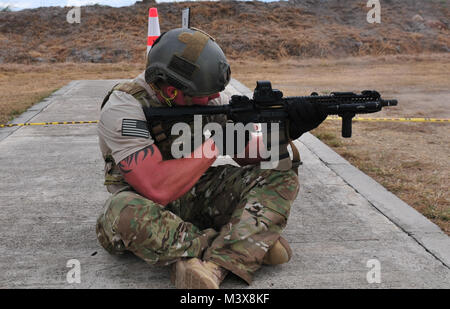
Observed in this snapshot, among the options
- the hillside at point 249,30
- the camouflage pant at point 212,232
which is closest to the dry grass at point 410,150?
the camouflage pant at point 212,232

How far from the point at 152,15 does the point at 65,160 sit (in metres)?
5.80

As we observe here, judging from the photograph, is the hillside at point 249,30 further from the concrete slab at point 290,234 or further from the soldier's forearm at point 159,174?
the soldier's forearm at point 159,174

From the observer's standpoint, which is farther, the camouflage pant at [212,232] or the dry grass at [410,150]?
the dry grass at [410,150]

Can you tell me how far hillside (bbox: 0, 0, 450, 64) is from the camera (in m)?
26.8

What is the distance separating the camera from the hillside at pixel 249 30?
88.0 feet

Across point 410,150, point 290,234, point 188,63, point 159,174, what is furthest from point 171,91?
point 410,150

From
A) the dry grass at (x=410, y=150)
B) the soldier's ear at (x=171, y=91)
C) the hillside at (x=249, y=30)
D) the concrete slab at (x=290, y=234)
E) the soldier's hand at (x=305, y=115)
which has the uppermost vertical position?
the hillside at (x=249, y=30)

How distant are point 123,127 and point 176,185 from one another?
37 centimetres

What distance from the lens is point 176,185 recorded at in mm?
2447

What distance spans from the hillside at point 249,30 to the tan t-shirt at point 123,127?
22712 mm

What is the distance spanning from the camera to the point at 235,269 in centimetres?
236

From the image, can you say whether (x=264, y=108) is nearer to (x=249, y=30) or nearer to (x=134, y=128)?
(x=134, y=128)
